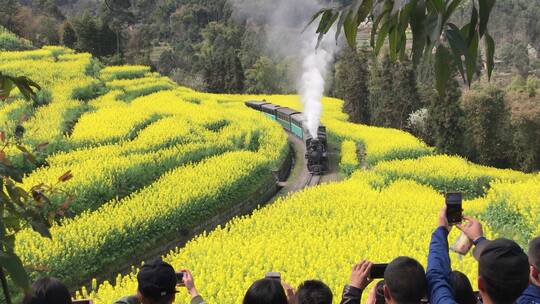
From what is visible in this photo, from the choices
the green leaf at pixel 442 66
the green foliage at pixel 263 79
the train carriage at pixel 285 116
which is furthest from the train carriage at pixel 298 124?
the green foliage at pixel 263 79

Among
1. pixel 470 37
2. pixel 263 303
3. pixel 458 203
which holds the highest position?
pixel 470 37

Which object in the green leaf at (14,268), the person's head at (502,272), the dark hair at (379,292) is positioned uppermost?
the green leaf at (14,268)

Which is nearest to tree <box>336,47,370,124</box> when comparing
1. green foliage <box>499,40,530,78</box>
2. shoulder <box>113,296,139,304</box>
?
shoulder <box>113,296,139,304</box>

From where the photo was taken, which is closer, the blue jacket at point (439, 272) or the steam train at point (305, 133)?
the blue jacket at point (439, 272)

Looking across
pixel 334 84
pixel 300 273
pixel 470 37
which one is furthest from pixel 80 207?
pixel 334 84

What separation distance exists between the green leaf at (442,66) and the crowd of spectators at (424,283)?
1518 mm

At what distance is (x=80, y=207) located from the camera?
1237 cm

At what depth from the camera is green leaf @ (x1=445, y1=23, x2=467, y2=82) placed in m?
1.25

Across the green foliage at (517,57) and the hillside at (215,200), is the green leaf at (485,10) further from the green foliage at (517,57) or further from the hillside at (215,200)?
the green foliage at (517,57)

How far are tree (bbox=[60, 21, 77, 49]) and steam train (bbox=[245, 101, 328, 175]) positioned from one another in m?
20.2

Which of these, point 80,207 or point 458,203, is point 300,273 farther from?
point 80,207

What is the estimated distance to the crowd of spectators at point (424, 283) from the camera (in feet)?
8.18

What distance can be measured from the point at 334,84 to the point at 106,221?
163 feet

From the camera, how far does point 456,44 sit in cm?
126
